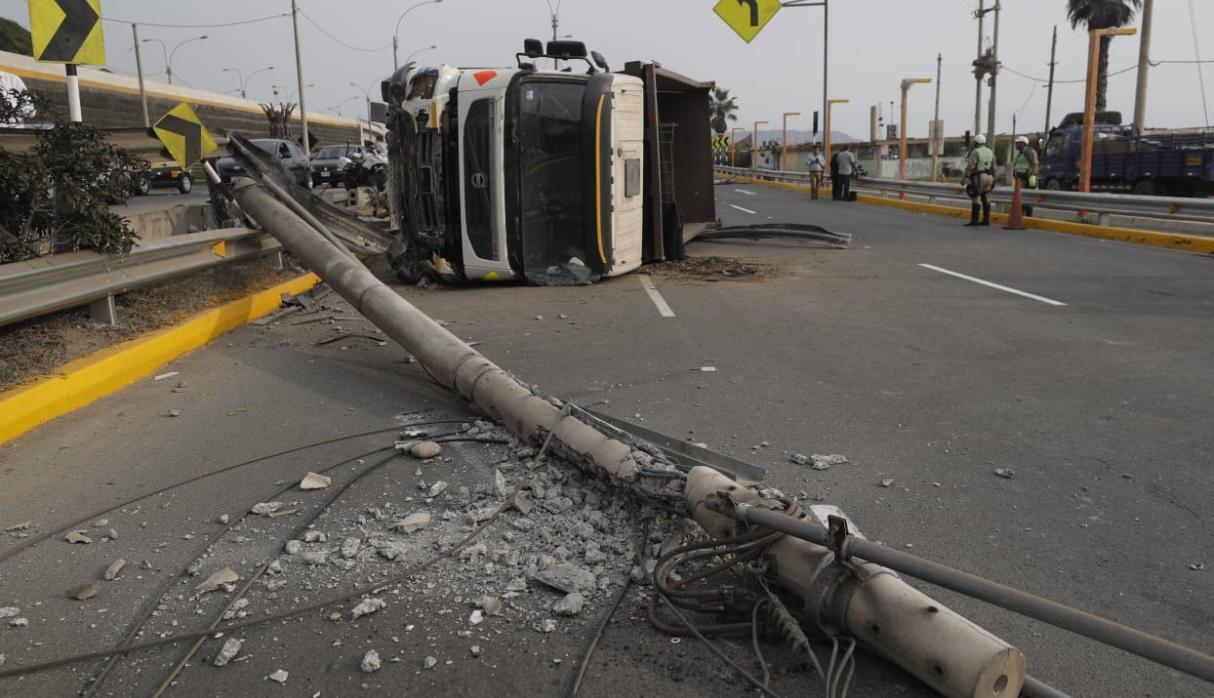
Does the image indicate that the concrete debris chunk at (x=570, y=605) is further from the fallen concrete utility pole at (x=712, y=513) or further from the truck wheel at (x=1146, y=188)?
the truck wheel at (x=1146, y=188)

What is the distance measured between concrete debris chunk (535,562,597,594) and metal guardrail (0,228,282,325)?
13.4 feet

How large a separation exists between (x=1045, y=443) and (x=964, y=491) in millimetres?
987

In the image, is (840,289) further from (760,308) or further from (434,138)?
(434,138)

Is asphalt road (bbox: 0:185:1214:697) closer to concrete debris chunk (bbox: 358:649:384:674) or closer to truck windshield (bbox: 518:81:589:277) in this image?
concrete debris chunk (bbox: 358:649:384:674)

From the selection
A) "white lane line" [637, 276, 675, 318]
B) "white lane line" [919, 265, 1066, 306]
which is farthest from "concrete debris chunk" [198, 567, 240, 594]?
"white lane line" [919, 265, 1066, 306]

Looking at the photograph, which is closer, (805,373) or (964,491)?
(964,491)

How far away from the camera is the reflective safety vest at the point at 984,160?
58.1ft

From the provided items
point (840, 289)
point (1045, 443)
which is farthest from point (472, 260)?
point (1045, 443)

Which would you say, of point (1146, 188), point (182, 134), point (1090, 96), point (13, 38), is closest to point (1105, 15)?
point (1146, 188)

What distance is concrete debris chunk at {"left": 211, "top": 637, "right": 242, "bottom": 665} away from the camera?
284 centimetres

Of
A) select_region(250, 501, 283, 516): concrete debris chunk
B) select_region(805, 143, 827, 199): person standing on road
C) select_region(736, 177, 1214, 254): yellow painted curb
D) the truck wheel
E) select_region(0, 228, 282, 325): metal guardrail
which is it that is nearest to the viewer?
select_region(250, 501, 283, 516): concrete debris chunk

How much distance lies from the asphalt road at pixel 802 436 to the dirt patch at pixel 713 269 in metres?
1.36

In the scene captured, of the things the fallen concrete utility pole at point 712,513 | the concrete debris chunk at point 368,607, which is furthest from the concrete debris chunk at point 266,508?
the fallen concrete utility pole at point 712,513

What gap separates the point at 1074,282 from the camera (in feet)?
34.7
